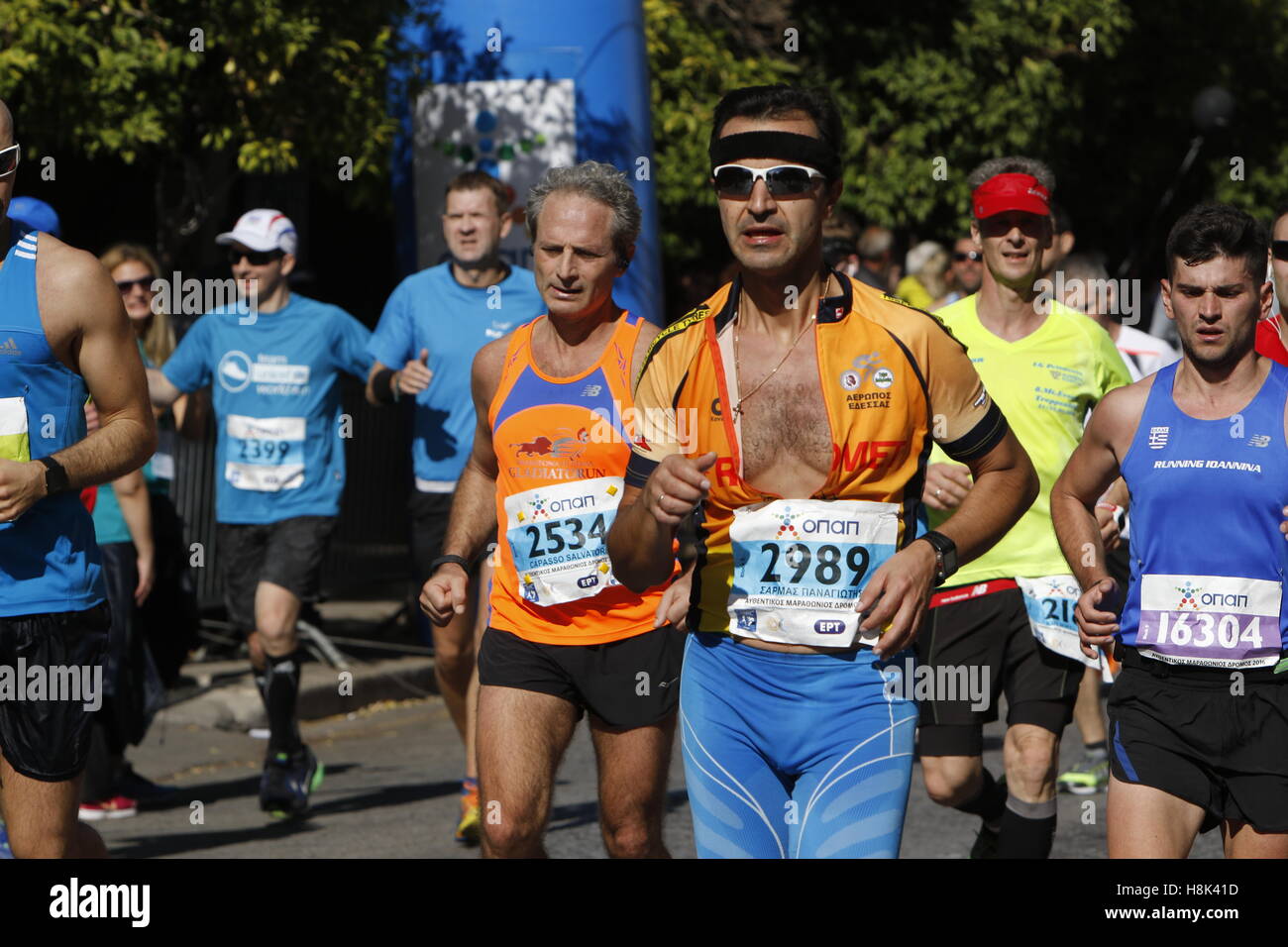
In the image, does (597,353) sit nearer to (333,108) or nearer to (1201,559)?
(1201,559)

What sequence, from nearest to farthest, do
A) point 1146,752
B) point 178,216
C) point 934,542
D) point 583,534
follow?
point 934,542 < point 1146,752 < point 583,534 < point 178,216

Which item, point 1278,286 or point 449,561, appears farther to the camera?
point 1278,286

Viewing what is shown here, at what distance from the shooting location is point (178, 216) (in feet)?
38.3

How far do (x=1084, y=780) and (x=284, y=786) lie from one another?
3362 millimetres

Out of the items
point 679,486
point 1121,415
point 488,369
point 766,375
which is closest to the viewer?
point 679,486

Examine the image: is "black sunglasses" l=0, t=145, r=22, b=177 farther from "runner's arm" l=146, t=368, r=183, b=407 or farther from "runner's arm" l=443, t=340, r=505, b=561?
"runner's arm" l=146, t=368, r=183, b=407

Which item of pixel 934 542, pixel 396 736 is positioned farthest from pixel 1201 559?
pixel 396 736

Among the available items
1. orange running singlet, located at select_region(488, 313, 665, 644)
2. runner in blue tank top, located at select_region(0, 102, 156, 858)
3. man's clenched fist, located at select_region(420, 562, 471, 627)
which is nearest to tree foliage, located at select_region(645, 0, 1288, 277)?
orange running singlet, located at select_region(488, 313, 665, 644)

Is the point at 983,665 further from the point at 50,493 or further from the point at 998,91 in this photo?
the point at 998,91

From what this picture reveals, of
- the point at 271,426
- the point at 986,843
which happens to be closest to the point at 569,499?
the point at 986,843

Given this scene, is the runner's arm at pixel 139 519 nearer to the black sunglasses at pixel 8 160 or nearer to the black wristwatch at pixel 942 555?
the black sunglasses at pixel 8 160

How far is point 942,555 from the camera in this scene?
4.16 meters

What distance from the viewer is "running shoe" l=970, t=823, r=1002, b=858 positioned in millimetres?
6598

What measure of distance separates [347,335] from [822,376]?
474 cm
